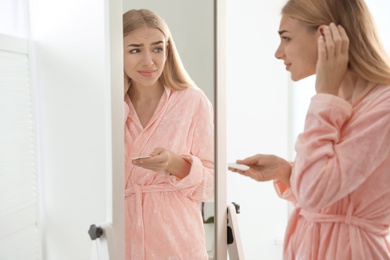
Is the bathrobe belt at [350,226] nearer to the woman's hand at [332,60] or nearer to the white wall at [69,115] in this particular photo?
the woman's hand at [332,60]

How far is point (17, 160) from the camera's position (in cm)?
94

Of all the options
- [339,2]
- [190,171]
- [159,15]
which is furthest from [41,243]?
[339,2]

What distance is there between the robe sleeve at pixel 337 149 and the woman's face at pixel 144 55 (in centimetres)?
31

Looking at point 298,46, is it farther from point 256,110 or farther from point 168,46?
point 256,110

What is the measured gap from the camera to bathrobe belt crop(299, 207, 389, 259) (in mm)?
854

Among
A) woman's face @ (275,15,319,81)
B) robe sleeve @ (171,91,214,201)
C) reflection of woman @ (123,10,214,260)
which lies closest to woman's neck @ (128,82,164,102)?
reflection of woman @ (123,10,214,260)

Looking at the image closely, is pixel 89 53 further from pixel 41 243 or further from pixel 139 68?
pixel 41 243

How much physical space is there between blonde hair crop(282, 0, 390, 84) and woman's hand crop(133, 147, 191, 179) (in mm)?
347

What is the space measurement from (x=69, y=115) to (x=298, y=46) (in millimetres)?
431

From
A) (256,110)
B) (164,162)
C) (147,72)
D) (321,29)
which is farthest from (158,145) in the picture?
(256,110)

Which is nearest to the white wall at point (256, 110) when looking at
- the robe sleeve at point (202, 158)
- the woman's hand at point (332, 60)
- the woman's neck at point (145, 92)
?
the robe sleeve at point (202, 158)

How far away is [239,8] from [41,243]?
1.02m

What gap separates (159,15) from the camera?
3.17ft

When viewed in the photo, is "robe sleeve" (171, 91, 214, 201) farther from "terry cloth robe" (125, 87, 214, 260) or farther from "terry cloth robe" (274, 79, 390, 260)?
"terry cloth robe" (274, 79, 390, 260)
